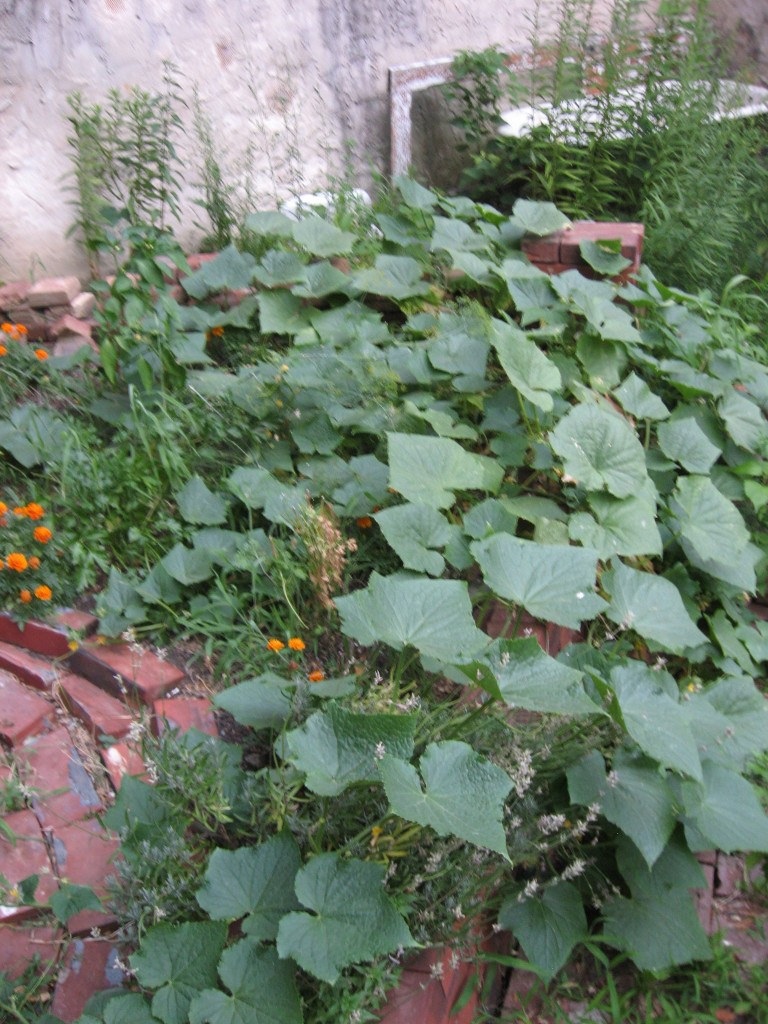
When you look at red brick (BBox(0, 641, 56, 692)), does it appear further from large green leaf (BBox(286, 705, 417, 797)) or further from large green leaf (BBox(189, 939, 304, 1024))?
large green leaf (BBox(189, 939, 304, 1024))

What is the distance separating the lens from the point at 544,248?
346 centimetres

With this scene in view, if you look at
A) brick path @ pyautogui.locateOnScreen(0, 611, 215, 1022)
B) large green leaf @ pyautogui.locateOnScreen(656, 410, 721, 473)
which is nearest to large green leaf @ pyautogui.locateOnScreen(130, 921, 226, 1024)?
brick path @ pyautogui.locateOnScreen(0, 611, 215, 1022)

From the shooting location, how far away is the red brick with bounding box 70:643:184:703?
2.14 m

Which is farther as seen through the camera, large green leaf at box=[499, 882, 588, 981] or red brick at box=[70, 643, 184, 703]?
red brick at box=[70, 643, 184, 703]

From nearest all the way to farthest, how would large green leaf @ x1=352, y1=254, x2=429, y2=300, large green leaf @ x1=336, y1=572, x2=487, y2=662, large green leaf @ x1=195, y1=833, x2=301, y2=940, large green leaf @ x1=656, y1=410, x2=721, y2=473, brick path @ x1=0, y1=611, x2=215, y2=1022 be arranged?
1. large green leaf @ x1=195, y1=833, x2=301, y2=940
2. brick path @ x1=0, y1=611, x2=215, y2=1022
3. large green leaf @ x1=336, y1=572, x2=487, y2=662
4. large green leaf @ x1=656, y1=410, x2=721, y2=473
5. large green leaf @ x1=352, y1=254, x2=429, y2=300

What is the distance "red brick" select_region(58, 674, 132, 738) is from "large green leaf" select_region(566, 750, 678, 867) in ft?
3.33

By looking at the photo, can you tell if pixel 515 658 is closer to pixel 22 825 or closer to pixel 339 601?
pixel 339 601

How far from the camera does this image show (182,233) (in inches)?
147

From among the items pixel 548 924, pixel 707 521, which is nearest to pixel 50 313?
pixel 707 521

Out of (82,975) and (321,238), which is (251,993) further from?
(321,238)

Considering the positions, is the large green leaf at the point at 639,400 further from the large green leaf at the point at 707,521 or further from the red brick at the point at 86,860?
the red brick at the point at 86,860

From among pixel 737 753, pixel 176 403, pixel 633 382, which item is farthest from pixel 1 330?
pixel 737 753

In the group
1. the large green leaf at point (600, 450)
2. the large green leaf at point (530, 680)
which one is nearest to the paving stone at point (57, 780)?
the large green leaf at point (530, 680)

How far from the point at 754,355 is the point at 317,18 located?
2.40m
